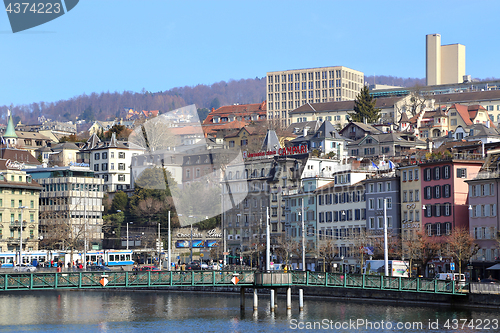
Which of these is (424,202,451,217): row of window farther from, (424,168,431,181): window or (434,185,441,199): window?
(424,168,431,181): window

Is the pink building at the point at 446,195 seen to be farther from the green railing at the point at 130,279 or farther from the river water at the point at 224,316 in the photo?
the green railing at the point at 130,279

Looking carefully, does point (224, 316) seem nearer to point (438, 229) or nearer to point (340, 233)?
point (438, 229)

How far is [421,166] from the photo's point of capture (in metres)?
85.9

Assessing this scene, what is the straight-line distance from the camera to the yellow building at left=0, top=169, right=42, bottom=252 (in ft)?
373

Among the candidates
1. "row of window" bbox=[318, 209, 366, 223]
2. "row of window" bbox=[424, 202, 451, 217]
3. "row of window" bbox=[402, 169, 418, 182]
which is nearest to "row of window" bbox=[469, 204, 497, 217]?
"row of window" bbox=[424, 202, 451, 217]

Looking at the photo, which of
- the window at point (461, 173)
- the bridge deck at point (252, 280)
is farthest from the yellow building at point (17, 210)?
the bridge deck at point (252, 280)

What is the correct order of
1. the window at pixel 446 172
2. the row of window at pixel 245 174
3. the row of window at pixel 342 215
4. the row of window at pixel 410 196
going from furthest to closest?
the row of window at pixel 245 174, the row of window at pixel 342 215, the row of window at pixel 410 196, the window at pixel 446 172

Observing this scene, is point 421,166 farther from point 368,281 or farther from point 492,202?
point 368,281

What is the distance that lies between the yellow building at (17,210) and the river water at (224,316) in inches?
1580

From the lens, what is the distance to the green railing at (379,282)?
187ft

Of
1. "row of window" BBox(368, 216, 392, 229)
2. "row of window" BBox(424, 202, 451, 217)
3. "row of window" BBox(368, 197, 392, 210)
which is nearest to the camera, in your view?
"row of window" BBox(424, 202, 451, 217)

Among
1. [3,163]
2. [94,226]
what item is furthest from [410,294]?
[3,163]

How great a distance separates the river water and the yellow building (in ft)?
132

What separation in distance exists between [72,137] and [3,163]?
45626 mm
